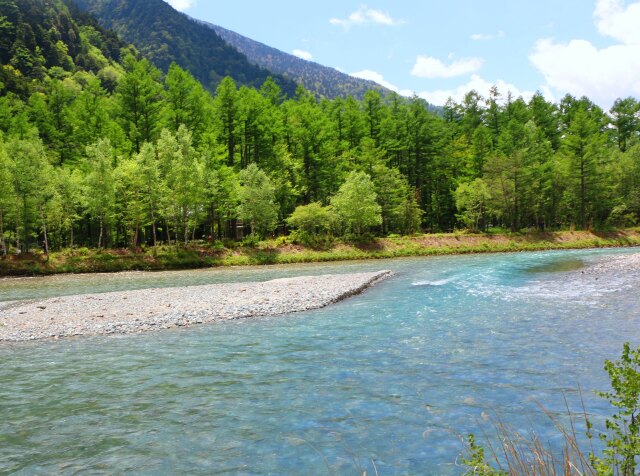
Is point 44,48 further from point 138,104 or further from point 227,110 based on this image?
point 227,110

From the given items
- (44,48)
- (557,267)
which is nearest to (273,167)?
(557,267)

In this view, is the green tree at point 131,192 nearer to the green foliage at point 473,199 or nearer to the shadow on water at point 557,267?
the shadow on water at point 557,267

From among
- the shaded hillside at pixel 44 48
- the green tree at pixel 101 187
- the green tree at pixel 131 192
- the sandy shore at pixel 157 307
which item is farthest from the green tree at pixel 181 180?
the shaded hillside at pixel 44 48

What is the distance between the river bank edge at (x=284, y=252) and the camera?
43.6 m

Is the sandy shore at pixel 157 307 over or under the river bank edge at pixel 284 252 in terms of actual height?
under

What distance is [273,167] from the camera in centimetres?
6397

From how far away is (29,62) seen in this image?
111 m

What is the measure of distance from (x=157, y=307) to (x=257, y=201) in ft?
108

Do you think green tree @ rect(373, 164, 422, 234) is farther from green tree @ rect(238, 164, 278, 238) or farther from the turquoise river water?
the turquoise river water

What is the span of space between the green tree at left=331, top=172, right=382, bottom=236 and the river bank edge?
3.06 meters

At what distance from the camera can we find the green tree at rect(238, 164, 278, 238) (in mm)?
53875

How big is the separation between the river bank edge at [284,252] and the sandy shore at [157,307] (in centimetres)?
1907


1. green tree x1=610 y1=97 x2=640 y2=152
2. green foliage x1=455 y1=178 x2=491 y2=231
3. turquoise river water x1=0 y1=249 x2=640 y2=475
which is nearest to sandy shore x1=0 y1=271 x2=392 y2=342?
turquoise river water x1=0 y1=249 x2=640 y2=475

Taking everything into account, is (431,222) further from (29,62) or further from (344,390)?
(29,62)
